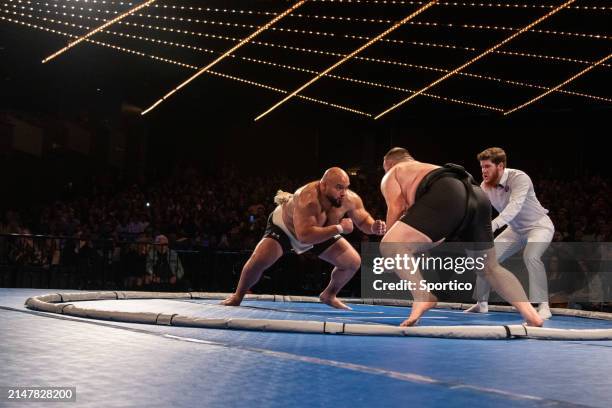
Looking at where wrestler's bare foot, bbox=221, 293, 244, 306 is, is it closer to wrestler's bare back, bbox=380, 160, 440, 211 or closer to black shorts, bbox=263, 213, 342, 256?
black shorts, bbox=263, 213, 342, 256

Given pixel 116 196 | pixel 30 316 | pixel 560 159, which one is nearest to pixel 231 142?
pixel 116 196

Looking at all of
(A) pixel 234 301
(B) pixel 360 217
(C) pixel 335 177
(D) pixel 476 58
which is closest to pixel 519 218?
(B) pixel 360 217

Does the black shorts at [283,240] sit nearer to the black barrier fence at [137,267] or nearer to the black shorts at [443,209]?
the black shorts at [443,209]

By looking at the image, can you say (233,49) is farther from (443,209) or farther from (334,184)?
(443,209)

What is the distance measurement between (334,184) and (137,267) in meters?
5.11

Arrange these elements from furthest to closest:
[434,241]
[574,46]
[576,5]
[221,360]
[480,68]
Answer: [480,68], [574,46], [576,5], [434,241], [221,360]

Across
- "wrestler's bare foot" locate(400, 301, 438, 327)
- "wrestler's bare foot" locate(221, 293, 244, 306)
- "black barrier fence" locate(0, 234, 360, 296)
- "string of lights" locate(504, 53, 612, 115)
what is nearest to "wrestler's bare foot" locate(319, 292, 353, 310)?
"wrestler's bare foot" locate(221, 293, 244, 306)

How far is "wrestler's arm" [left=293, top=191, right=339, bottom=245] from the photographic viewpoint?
5508 millimetres

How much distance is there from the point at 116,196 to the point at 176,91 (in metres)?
2.99

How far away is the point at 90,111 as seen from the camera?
16.6 meters

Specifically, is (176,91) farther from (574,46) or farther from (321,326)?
(321,326)

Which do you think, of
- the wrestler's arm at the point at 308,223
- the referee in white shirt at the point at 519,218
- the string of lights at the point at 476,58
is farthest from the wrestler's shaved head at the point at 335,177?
the string of lights at the point at 476,58

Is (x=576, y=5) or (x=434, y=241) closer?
→ (x=434, y=241)

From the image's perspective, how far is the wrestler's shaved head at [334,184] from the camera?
5.55m
